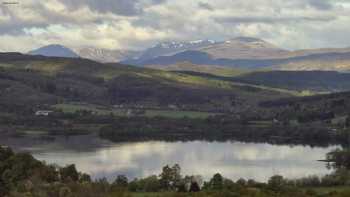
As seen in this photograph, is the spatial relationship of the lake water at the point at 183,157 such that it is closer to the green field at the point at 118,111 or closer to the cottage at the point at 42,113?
the cottage at the point at 42,113

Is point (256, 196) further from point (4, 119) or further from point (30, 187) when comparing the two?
point (4, 119)

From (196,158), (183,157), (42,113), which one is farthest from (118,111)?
(196,158)

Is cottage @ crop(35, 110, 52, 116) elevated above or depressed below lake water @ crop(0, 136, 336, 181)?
above

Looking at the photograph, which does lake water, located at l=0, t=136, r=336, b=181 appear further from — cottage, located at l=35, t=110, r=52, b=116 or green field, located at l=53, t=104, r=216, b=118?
green field, located at l=53, t=104, r=216, b=118

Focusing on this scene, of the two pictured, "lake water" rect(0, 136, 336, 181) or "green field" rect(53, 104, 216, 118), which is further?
"green field" rect(53, 104, 216, 118)

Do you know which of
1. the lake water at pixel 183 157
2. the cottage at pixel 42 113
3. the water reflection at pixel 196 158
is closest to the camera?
the water reflection at pixel 196 158

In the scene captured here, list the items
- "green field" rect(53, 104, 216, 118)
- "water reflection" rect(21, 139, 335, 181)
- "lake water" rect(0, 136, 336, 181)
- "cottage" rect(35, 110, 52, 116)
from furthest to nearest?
"green field" rect(53, 104, 216, 118) < "cottage" rect(35, 110, 52, 116) < "lake water" rect(0, 136, 336, 181) < "water reflection" rect(21, 139, 335, 181)

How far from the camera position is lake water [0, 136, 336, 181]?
81062 mm

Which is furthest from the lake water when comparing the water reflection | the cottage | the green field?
the green field

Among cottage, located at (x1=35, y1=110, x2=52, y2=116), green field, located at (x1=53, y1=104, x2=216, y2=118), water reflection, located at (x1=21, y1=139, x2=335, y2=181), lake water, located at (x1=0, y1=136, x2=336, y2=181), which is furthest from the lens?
green field, located at (x1=53, y1=104, x2=216, y2=118)

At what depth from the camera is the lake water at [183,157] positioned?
8106 centimetres

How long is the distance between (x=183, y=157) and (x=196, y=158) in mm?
1920

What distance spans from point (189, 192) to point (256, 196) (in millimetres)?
6533

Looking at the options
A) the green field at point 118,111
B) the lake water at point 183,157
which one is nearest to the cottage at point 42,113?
the green field at point 118,111
